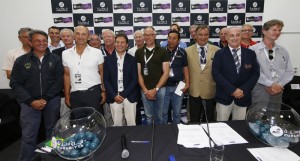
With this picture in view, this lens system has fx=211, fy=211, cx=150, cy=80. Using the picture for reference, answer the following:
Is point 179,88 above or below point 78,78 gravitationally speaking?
below

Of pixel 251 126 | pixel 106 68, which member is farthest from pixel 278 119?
pixel 106 68

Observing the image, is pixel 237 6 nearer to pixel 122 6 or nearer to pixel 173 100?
pixel 122 6

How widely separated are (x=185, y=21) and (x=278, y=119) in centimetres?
304

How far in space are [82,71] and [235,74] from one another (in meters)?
1.73

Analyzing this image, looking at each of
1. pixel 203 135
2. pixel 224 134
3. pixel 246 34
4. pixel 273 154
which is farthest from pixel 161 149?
pixel 246 34

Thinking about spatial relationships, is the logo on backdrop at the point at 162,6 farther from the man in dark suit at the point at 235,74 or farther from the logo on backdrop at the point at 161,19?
the man in dark suit at the point at 235,74

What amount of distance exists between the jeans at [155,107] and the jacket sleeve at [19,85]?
4.41 ft

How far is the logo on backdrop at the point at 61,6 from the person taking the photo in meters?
3.84

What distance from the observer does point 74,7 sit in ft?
12.7

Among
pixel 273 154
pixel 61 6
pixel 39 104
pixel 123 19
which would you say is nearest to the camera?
pixel 273 154

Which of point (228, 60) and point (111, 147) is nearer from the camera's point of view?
point (111, 147)

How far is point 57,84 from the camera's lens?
2400 millimetres

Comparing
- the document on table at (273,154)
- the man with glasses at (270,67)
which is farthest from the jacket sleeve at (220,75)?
the document on table at (273,154)

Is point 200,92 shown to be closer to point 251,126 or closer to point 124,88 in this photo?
point 124,88
